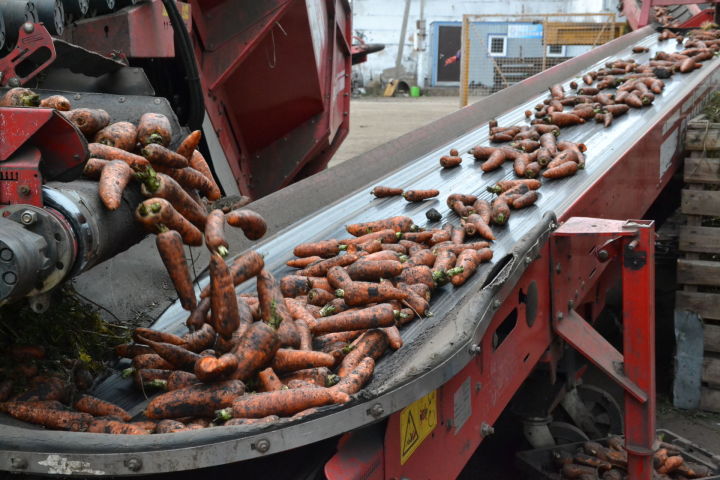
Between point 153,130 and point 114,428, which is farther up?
point 153,130

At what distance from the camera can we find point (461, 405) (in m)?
2.47

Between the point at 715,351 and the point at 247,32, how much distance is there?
3.91 meters

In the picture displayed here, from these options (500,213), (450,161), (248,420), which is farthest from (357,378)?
(450,161)

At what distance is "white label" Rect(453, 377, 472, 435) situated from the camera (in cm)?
243

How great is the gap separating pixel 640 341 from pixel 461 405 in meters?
1.05

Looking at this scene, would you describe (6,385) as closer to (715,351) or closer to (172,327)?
(172,327)

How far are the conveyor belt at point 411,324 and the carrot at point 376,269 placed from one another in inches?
8.5

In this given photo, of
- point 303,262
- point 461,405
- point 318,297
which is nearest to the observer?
point 461,405

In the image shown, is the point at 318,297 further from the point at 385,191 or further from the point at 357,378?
the point at 385,191

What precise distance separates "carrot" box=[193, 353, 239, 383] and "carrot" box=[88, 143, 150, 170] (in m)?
0.67

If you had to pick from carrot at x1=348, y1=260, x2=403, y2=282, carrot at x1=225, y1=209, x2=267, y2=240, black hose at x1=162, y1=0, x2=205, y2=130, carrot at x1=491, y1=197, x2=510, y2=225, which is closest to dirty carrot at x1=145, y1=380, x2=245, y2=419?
carrot at x1=225, y1=209, x2=267, y2=240

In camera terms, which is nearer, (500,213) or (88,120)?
(88,120)

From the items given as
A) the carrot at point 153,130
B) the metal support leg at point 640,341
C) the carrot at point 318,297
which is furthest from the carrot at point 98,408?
the metal support leg at point 640,341

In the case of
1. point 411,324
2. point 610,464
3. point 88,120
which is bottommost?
point 610,464
